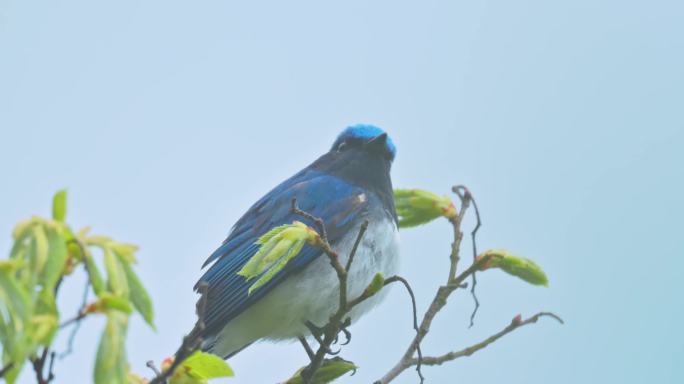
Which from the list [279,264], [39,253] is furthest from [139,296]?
[279,264]

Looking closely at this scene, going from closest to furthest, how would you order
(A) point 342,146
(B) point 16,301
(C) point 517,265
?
(B) point 16,301, (C) point 517,265, (A) point 342,146

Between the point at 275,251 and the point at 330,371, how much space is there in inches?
41.1

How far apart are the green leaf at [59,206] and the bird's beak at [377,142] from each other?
5.78 m

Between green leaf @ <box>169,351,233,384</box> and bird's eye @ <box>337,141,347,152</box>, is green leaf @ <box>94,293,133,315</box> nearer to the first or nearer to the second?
green leaf @ <box>169,351,233,384</box>

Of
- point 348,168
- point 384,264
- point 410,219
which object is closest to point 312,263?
point 384,264

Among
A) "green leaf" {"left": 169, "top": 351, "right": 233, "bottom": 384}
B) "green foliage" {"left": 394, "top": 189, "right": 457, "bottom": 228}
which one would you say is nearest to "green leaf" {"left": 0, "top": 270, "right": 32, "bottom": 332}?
"green leaf" {"left": 169, "top": 351, "right": 233, "bottom": 384}

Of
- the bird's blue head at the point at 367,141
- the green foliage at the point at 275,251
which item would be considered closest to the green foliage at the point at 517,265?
the green foliage at the point at 275,251

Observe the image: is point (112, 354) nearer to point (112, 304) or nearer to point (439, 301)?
point (112, 304)

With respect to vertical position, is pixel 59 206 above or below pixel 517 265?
above

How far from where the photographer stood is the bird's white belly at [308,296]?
6785mm

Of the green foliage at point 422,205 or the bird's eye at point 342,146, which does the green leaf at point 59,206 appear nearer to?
the green foliage at point 422,205

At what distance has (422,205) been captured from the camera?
469cm

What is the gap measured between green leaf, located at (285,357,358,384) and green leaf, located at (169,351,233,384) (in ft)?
3.51

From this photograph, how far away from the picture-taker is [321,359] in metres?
4.50
